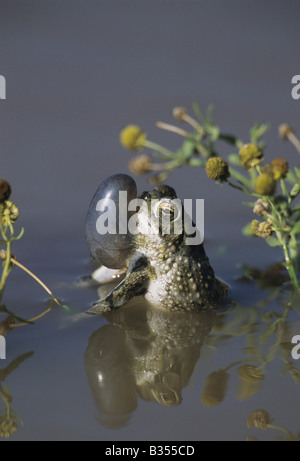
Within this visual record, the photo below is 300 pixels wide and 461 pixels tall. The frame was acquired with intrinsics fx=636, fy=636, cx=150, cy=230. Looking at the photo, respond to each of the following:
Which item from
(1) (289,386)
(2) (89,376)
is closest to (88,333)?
(2) (89,376)

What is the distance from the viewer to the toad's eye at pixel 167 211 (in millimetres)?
4660

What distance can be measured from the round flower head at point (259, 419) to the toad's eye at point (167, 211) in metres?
1.66

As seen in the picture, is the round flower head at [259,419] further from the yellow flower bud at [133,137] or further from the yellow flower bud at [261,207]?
the yellow flower bud at [133,137]

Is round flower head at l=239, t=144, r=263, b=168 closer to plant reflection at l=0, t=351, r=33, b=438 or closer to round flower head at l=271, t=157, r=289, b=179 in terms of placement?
round flower head at l=271, t=157, r=289, b=179

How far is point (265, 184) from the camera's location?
4430 mm

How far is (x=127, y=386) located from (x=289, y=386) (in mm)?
960

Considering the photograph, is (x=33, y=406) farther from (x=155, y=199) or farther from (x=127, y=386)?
(x=155, y=199)

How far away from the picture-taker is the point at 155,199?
4727 millimetres

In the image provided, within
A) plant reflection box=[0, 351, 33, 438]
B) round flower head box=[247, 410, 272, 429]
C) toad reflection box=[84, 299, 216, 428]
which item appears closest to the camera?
plant reflection box=[0, 351, 33, 438]

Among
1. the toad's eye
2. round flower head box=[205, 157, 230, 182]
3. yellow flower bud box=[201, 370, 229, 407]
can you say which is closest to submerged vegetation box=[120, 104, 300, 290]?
round flower head box=[205, 157, 230, 182]

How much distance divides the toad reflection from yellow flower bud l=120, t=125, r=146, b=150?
1281 mm

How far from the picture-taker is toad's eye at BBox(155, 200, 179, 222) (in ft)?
15.3

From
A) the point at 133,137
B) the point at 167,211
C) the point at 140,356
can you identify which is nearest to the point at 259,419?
the point at 140,356

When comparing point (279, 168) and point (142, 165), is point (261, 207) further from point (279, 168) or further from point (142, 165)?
point (142, 165)
